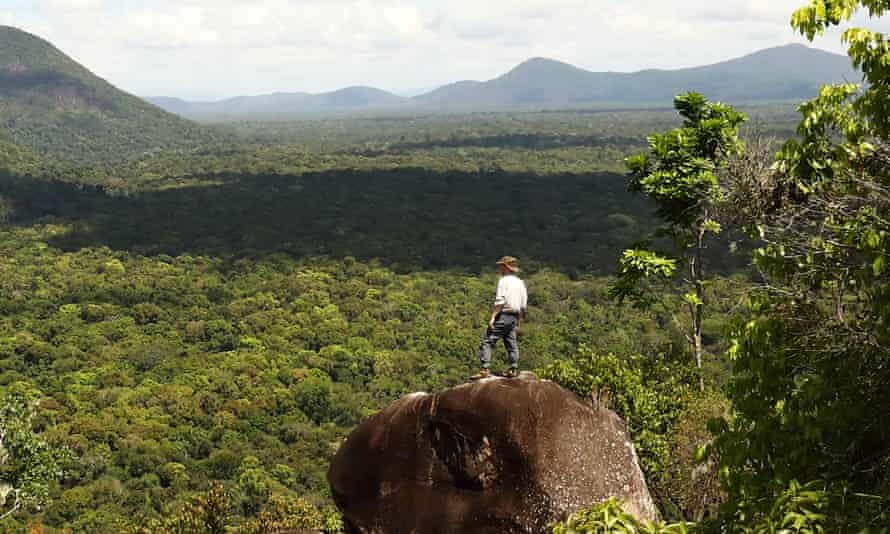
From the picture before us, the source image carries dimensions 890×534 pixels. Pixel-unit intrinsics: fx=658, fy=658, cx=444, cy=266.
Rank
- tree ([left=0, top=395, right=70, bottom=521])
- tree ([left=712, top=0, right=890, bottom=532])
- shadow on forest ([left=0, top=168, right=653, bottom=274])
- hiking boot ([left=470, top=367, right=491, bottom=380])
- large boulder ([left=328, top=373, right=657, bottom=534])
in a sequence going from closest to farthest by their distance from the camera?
tree ([left=712, top=0, right=890, bottom=532]) → large boulder ([left=328, top=373, right=657, bottom=534]) → hiking boot ([left=470, top=367, right=491, bottom=380]) → tree ([left=0, top=395, right=70, bottom=521]) → shadow on forest ([left=0, top=168, right=653, bottom=274])

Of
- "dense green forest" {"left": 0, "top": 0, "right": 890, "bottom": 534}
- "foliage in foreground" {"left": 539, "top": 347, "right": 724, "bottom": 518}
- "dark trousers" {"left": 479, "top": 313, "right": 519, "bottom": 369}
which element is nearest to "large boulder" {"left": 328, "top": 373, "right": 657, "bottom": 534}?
"dark trousers" {"left": 479, "top": 313, "right": 519, "bottom": 369}

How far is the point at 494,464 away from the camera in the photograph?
12.3 meters

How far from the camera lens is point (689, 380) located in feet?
67.2

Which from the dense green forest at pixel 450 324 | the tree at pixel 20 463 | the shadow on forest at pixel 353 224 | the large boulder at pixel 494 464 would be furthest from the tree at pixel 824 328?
the shadow on forest at pixel 353 224

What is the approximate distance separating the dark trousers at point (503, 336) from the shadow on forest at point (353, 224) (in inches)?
4841

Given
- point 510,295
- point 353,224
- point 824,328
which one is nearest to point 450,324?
point 353,224

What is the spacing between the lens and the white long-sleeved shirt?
13602 millimetres

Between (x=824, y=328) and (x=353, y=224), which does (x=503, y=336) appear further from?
(x=353, y=224)

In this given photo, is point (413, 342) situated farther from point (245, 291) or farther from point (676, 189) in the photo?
point (676, 189)

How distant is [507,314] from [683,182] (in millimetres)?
7061

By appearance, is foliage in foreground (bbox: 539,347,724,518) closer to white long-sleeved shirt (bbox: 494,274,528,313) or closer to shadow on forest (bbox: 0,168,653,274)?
white long-sleeved shirt (bbox: 494,274,528,313)

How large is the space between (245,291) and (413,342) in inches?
1542

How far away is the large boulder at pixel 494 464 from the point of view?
38.6 ft

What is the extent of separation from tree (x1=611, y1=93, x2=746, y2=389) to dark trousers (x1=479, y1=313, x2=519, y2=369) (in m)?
6.01
